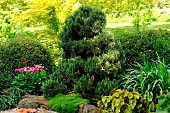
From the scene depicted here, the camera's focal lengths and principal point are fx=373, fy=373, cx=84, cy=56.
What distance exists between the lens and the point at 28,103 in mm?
5969

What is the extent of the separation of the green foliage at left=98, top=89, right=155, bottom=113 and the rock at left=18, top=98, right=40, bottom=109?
1.16 m

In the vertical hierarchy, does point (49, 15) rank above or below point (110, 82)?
above

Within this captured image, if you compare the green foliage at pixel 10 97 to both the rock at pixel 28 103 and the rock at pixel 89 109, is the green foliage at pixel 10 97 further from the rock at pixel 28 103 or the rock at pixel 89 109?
the rock at pixel 89 109

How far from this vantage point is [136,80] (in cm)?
604

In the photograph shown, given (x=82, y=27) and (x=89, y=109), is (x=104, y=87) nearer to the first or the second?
(x=89, y=109)

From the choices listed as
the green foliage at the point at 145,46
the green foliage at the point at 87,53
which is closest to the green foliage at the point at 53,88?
the green foliage at the point at 87,53

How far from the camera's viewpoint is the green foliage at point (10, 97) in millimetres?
6355

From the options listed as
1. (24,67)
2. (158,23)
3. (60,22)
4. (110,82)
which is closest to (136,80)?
(110,82)

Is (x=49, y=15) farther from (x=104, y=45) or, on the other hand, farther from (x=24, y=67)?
(x=104, y=45)

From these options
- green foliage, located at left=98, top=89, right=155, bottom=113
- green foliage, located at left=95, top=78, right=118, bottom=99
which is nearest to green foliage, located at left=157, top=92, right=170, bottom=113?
green foliage, located at left=98, top=89, right=155, bottom=113

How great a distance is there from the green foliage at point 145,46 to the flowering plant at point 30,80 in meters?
1.63

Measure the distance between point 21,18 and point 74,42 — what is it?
126 inches

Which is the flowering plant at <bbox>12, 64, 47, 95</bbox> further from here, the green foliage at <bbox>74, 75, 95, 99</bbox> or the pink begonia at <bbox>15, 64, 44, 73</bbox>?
the green foliage at <bbox>74, 75, 95, 99</bbox>

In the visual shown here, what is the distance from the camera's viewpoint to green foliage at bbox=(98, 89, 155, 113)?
5.31 m
